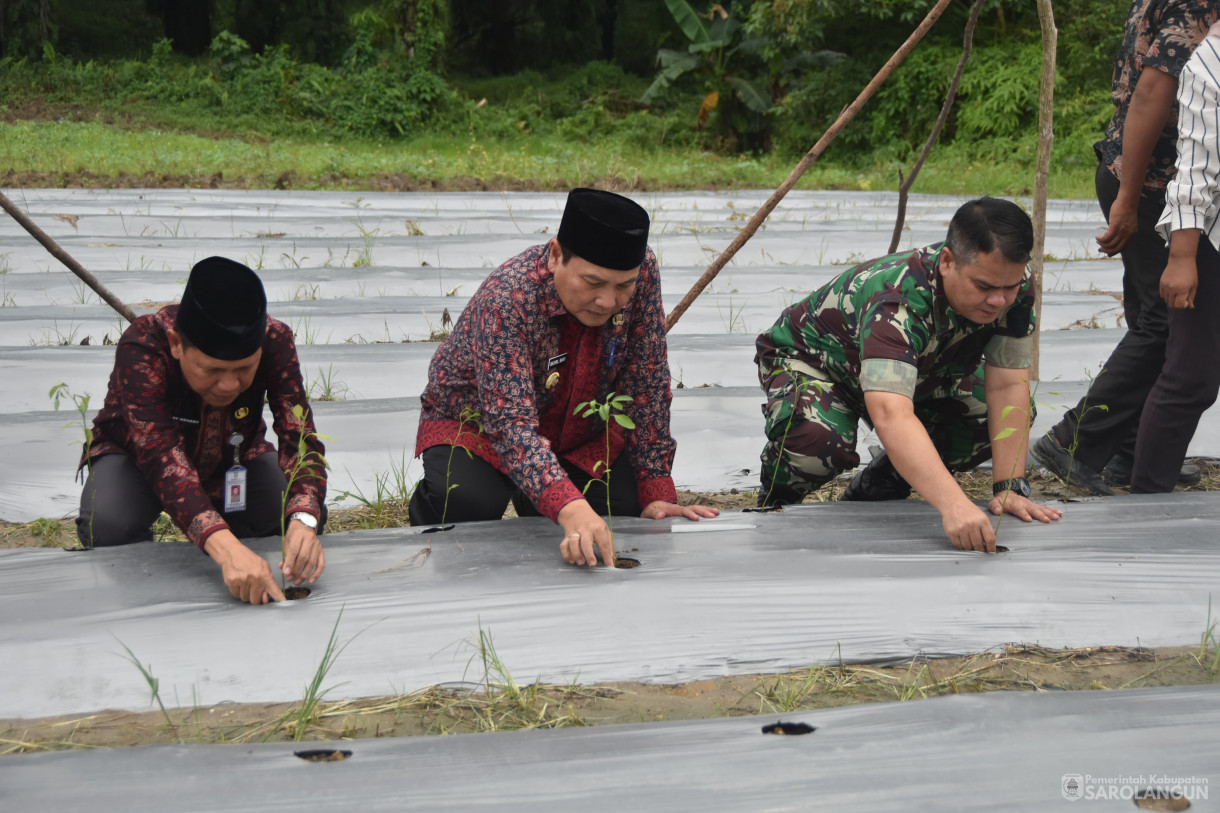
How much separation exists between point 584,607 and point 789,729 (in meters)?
0.52

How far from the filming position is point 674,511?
2479mm

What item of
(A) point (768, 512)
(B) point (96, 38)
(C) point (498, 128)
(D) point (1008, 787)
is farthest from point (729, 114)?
(D) point (1008, 787)

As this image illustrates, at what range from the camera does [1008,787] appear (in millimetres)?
1402

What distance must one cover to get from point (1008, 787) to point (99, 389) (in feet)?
10.7

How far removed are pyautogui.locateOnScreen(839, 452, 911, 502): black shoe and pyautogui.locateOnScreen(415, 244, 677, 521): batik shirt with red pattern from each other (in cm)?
69

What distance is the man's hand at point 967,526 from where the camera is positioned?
2.14m

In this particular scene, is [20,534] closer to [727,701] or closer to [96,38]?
[727,701]

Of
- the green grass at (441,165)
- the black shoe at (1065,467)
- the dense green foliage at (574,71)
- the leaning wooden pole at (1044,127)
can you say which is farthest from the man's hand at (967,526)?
the dense green foliage at (574,71)

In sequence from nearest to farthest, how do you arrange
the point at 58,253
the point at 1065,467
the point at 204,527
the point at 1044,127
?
the point at 204,527 → the point at 58,253 → the point at 1065,467 → the point at 1044,127

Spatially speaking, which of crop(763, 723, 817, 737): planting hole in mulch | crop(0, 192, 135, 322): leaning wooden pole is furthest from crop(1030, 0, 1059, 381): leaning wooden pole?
crop(0, 192, 135, 322): leaning wooden pole

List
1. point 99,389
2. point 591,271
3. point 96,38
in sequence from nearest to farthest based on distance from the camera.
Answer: point 591,271
point 99,389
point 96,38

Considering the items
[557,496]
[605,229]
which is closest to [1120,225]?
[605,229]

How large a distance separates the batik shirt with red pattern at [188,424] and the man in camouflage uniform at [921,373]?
3.88 ft

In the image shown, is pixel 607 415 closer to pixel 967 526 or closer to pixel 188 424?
pixel 967 526
